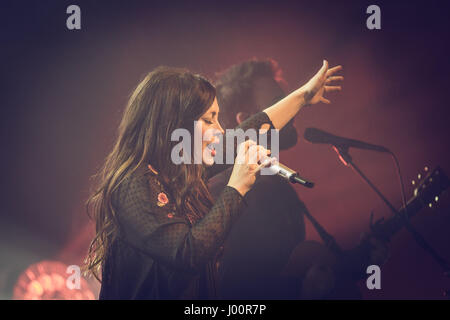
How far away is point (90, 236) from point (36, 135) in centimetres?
62

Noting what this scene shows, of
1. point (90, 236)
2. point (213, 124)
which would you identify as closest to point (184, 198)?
point (213, 124)

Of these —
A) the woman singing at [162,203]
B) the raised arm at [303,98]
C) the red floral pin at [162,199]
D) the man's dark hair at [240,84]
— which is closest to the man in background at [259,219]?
the man's dark hair at [240,84]

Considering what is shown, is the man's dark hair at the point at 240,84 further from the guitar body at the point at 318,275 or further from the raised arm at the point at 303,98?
the guitar body at the point at 318,275

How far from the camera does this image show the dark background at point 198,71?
6.62ft

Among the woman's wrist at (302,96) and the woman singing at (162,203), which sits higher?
the woman's wrist at (302,96)

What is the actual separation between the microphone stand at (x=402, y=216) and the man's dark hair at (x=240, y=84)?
0.49m

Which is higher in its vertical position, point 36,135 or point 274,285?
point 36,135

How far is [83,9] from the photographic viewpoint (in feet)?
7.04

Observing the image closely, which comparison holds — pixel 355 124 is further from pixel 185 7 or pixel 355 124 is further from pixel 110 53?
pixel 110 53

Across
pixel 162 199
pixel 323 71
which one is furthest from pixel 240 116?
pixel 162 199

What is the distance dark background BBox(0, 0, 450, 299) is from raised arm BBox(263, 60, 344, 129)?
0.13m

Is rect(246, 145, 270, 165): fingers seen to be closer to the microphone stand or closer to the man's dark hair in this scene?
the man's dark hair

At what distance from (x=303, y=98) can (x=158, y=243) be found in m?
1.01

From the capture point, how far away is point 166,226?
127cm
